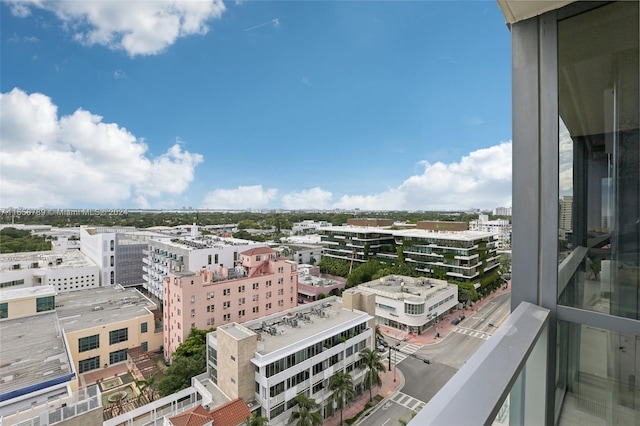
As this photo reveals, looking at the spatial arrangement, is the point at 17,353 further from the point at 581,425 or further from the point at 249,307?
the point at 581,425

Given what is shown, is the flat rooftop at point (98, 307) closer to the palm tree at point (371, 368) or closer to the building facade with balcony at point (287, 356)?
the building facade with balcony at point (287, 356)

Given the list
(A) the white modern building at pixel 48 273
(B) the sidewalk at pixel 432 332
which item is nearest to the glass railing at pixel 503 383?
(B) the sidewalk at pixel 432 332

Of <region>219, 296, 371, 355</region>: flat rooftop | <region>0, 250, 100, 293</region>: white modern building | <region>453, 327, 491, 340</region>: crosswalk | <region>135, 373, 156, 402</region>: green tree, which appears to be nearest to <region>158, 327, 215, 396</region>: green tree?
<region>135, 373, 156, 402</region>: green tree

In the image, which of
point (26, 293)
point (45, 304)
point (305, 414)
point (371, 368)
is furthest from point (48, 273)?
point (371, 368)

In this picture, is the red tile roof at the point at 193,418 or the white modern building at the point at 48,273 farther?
the white modern building at the point at 48,273

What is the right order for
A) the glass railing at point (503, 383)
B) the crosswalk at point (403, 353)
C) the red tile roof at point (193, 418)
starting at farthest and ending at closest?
the crosswalk at point (403, 353) → the red tile roof at point (193, 418) → the glass railing at point (503, 383)

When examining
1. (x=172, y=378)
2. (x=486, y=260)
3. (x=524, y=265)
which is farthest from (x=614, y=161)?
(x=486, y=260)
